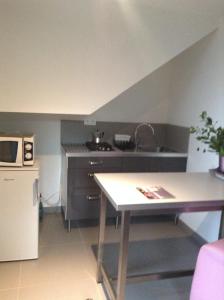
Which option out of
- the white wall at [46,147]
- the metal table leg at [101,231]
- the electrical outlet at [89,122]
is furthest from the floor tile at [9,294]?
the electrical outlet at [89,122]

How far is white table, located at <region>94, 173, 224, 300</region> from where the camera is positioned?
1598mm

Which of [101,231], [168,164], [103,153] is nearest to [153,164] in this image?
[168,164]

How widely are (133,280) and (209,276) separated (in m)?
0.68

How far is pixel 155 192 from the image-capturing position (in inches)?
69.2

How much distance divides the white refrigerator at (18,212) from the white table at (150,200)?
2.18ft

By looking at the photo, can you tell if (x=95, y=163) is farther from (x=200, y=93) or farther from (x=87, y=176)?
(x=200, y=93)

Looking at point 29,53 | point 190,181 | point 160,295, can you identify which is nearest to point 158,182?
point 190,181

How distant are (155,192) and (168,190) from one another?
0.43ft

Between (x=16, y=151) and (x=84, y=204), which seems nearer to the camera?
(x=16, y=151)

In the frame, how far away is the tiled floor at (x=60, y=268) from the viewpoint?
6.74ft

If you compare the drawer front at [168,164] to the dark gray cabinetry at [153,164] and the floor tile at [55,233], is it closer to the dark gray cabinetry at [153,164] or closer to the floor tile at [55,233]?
the dark gray cabinetry at [153,164]

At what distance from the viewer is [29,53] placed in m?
2.19

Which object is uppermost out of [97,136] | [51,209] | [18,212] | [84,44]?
[84,44]

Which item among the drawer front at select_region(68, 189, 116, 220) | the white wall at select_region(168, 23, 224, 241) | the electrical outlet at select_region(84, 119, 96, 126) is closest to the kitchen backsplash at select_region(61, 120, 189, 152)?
the electrical outlet at select_region(84, 119, 96, 126)
